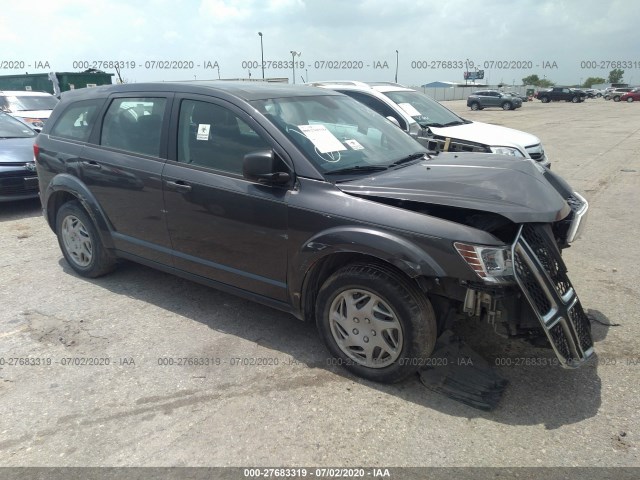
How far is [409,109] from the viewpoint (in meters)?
8.04

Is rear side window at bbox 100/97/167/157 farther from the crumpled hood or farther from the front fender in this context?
the crumpled hood

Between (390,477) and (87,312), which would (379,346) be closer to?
(390,477)

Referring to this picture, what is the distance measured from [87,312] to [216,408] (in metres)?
1.84

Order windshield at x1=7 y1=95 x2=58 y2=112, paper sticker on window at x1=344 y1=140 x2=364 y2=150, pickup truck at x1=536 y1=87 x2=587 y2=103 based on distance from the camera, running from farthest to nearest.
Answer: pickup truck at x1=536 y1=87 x2=587 y2=103, windshield at x1=7 y1=95 x2=58 y2=112, paper sticker on window at x1=344 y1=140 x2=364 y2=150

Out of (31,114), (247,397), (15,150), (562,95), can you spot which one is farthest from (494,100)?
(247,397)

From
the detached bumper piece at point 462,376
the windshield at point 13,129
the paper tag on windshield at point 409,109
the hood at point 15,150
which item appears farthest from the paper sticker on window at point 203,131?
the windshield at point 13,129

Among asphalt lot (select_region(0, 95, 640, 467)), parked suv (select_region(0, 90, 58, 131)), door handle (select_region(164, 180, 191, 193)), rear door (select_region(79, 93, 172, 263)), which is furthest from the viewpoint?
parked suv (select_region(0, 90, 58, 131))

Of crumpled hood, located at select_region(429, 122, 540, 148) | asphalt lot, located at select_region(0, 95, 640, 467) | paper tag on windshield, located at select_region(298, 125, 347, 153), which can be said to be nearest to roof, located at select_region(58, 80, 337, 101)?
paper tag on windshield, located at select_region(298, 125, 347, 153)

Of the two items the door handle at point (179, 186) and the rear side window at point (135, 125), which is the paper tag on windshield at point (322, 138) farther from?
the rear side window at point (135, 125)

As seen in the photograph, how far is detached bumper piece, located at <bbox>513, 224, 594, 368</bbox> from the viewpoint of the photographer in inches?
105

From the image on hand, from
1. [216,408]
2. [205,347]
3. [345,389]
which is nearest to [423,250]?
[345,389]

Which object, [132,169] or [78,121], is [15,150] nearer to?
[78,121]

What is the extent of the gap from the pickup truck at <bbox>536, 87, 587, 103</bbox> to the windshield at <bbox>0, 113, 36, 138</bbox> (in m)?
53.4

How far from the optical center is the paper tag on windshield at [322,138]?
335 cm
